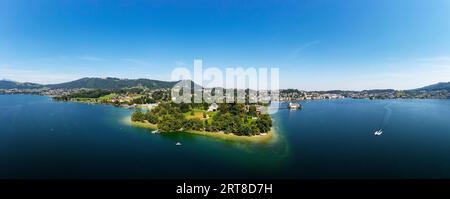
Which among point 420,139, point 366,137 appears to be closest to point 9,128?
point 366,137

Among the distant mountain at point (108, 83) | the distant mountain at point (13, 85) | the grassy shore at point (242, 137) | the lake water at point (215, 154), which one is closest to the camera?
the lake water at point (215, 154)

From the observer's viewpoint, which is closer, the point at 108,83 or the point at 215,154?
the point at 215,154

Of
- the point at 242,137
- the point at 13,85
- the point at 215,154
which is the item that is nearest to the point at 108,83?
the point at 13,85

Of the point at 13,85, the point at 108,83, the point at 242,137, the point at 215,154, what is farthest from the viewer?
the point at 108,83

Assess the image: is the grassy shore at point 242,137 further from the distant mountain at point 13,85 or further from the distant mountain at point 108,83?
the distant mountain at point 13,85

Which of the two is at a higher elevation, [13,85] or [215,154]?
[13,85]

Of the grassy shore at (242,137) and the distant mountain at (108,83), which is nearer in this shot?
the grassy shore at (242,137)

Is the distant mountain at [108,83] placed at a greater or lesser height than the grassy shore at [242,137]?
greater

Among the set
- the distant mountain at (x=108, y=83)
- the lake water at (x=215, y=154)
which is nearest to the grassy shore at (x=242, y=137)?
the lake water at (x=215, y=154)

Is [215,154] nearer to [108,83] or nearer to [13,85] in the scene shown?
[108,83]

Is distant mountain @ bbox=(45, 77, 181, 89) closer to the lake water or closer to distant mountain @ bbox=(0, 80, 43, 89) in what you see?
distant mountain @ bbox=(0, 80, 43, 89)
